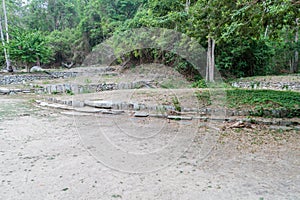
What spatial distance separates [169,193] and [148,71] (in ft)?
26.0

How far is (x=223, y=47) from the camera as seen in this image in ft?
39.2

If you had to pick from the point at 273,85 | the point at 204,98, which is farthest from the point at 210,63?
the point at 204,98

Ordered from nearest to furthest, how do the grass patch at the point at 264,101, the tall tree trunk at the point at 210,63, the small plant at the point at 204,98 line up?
1. the grass patch at the point at 264,101
2. the small plant at the point at 204,98
3. the tall tree trunk at the point at 210,63

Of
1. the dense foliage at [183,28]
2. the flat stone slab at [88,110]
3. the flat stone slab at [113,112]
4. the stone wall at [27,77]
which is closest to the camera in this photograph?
the dense foliage at [183,28]

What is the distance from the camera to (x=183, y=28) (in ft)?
21.5

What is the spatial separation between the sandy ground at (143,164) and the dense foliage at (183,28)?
2.22 m

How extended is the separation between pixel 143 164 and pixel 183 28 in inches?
207

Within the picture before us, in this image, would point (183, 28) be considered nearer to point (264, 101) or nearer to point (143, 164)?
point (264, 101)

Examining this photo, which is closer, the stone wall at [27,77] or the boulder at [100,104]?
the boulder at [100,104]

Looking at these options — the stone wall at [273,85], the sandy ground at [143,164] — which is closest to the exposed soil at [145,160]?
the sandy ground at [143,164]

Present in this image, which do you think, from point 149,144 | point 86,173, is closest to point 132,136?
point 149,144

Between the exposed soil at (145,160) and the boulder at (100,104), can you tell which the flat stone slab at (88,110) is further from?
the exposed soil at (145,160)

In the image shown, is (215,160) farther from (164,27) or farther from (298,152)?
(164,27)

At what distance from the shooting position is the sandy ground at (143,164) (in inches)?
73.1
